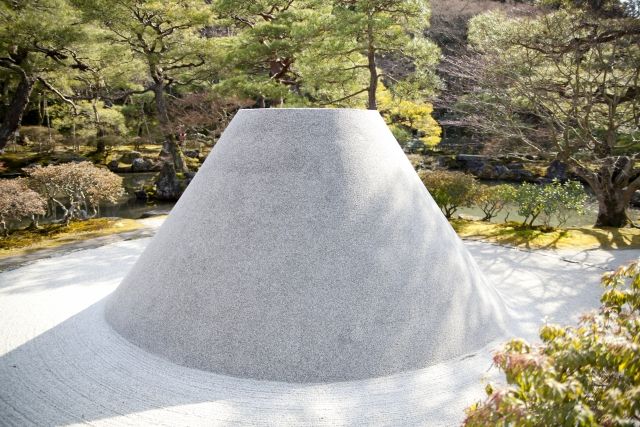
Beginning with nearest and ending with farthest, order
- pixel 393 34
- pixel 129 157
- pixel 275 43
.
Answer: pixel 393 34, pixel 275 43, pixel 129 157

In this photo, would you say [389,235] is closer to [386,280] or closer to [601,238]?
[386,280]

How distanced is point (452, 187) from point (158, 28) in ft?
40.3

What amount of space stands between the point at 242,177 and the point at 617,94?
991cm

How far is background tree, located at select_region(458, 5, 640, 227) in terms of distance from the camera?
405 inches

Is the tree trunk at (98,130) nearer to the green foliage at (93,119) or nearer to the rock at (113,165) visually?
the green foliage at (93,119)

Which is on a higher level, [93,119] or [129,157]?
[93,119]

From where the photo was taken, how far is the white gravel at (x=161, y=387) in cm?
391

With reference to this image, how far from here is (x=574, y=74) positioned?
11.5 metres

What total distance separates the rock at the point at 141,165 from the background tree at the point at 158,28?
22.2 feet

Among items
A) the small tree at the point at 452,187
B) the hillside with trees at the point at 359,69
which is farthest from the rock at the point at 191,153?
the small tree at the point at 452,187

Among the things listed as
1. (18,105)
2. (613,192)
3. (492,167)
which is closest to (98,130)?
(18,105)

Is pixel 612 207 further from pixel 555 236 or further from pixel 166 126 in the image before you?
pixel 166 126

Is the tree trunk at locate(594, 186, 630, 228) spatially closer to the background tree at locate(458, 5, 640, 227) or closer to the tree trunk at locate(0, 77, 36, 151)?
the background tree at locate(458, 5, 640, 227)

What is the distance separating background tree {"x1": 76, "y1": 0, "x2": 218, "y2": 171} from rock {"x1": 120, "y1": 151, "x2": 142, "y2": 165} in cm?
789
